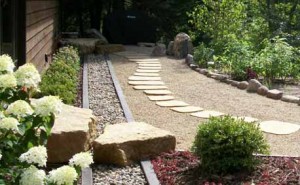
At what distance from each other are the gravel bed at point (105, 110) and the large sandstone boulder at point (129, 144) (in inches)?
3.4

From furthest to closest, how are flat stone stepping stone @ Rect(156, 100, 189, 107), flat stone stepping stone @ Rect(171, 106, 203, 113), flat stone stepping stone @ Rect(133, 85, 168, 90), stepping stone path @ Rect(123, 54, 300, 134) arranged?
flat stone stepping stone @ Rect(133, 85, 168, 90), flat stone stepping stone @ Rect(156, 100, 189, 107), flat stone stepping stone @ Rect(171, 106, 203, 113), stepping stone path @ Rect(123, 54, 300, 134)

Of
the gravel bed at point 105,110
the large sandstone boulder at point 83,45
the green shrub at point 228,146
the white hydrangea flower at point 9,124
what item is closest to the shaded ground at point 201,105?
the gravel bed at point 105,110

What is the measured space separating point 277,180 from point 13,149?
2.30 metres

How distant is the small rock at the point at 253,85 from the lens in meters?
8.47

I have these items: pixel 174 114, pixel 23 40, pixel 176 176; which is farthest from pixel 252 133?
pixel 23 40

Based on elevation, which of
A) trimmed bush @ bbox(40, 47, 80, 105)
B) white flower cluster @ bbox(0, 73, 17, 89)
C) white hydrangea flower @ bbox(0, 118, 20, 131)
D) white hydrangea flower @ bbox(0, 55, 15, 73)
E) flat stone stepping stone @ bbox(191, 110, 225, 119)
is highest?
white hydrangea flower @ bbox(0, 55, 15, 73)

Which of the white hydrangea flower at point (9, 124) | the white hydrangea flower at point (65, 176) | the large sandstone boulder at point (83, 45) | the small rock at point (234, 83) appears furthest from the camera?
the large sandstone boulder at point (83, 45)

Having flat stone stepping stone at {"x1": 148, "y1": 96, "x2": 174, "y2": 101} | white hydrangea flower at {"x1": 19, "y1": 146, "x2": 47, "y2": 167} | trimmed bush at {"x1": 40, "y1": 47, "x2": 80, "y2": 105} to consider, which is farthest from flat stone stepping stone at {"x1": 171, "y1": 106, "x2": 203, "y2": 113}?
white hydrangea flower at {"x1": 19, "y1": 146, "x2": 47, "y2": 167}

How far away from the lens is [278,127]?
20.0ft

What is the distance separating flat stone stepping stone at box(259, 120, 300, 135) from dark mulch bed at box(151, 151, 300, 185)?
1.47 metres

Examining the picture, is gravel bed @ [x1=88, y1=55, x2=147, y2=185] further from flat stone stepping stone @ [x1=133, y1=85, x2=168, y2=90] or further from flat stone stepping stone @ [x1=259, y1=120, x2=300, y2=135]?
flat stone stepping stone @ [x1=259, y1=120, x2=300, y2=135]

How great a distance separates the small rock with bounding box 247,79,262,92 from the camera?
847 cm

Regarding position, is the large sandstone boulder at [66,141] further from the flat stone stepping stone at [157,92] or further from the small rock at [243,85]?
the small rock at [243,85]

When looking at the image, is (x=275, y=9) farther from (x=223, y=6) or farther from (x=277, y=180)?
(x=277, y=180)
